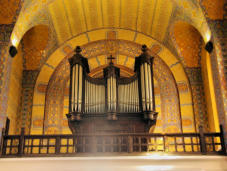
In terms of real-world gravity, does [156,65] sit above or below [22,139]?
above

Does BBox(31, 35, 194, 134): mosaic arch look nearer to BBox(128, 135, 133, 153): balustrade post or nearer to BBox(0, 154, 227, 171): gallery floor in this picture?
BBox(0, 154, 227, 171): gallery floor

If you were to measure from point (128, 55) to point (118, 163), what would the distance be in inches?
191

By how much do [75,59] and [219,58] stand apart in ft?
14.1

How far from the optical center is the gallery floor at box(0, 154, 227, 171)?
24.5 feet

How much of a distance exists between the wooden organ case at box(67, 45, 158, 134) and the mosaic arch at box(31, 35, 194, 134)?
132 centimetres

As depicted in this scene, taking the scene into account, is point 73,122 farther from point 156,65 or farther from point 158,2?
point 158,2

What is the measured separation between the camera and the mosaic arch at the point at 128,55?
10289 millimetres

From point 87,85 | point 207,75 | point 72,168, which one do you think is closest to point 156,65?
point 207,75

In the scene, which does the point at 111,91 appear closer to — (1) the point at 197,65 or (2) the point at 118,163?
(2) the point at 118,163

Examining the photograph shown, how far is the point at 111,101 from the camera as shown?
30.3ft

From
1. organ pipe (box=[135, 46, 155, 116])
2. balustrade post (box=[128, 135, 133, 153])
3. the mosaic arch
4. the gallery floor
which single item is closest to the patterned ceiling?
the mosaic arch

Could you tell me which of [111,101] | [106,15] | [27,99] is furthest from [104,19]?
[27,99]

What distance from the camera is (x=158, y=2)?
10.2 metres

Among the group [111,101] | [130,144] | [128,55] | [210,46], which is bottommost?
[130,144]
